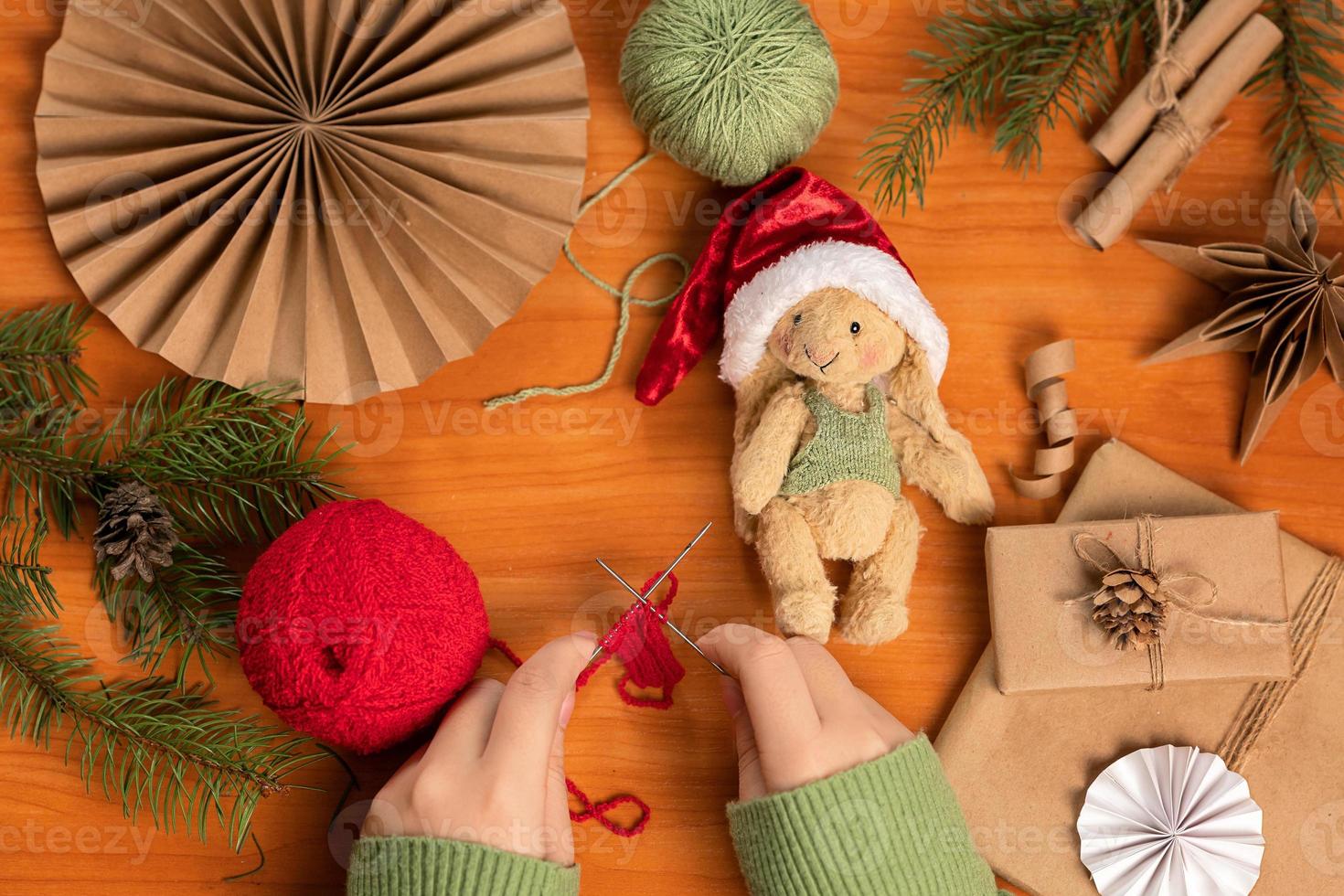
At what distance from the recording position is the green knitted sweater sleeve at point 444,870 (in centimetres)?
68

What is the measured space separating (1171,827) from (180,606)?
2.77 feet

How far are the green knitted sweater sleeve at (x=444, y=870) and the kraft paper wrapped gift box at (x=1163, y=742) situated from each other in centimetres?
37

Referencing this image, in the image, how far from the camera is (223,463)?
2.65 feet

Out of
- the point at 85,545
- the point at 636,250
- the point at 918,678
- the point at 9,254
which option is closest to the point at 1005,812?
the point at 918,678

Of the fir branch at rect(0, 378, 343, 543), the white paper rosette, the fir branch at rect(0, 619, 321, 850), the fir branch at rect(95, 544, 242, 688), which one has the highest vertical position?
the fir branch at rect(0, 378, 343, 543)

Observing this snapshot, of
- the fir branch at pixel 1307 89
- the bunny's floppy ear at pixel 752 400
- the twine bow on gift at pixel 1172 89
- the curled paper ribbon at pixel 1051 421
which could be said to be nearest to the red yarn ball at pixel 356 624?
the bunny's floppy ear at pixel 752 400

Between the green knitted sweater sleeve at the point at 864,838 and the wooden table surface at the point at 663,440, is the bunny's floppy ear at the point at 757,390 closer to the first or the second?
the wooden table surface at the point at 663,440

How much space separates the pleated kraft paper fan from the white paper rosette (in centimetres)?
70

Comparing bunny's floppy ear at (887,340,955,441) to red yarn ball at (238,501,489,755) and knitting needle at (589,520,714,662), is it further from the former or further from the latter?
red yarn ball at (238,501,489,755)

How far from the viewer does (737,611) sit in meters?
0.87

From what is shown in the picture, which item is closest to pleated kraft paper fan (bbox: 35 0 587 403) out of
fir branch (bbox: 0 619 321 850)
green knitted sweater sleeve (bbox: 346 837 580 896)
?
fir branch (bbox: 0 619 321 850)

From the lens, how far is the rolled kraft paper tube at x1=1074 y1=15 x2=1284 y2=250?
0.88 m

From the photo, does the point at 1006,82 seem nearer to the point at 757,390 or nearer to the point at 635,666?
the point at 757,390

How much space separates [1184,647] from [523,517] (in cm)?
58
